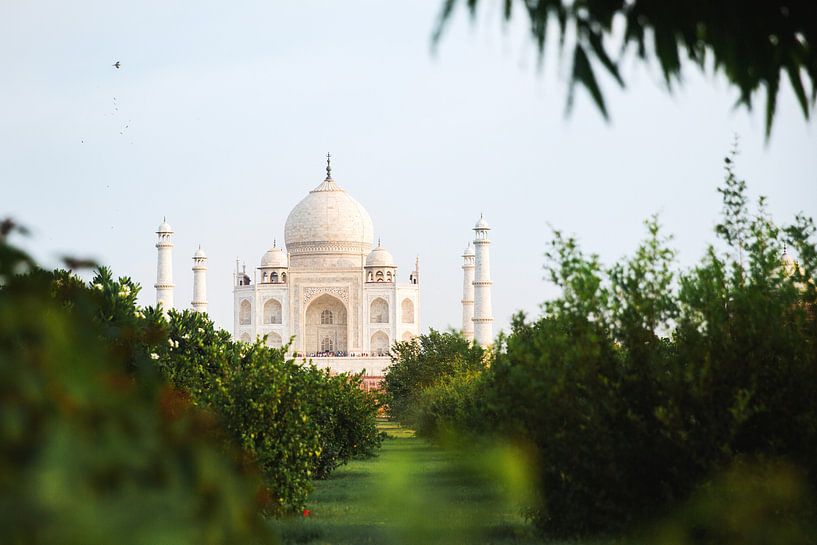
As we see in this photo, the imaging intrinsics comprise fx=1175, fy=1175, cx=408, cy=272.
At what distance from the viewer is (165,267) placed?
4222 centimetres

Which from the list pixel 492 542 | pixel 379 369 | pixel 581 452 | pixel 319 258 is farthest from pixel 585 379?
pixel 319 258

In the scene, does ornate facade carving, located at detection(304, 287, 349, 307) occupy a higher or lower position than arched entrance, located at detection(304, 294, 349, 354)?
higher

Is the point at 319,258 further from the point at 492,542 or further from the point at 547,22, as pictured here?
the point at 547,22

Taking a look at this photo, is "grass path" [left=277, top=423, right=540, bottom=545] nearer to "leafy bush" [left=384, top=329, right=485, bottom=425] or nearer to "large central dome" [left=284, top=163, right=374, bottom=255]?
"leafy bush" [left=384, top=329, right=485, bottom=425]

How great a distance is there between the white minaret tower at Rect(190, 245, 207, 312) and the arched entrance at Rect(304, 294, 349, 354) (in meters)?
4.02

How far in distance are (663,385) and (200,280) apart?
39171mm

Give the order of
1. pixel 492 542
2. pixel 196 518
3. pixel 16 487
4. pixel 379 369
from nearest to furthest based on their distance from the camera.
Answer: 1. pixel 16 487
2. pixel 196 518
3. pixel 492 542
4. pixel 379 369

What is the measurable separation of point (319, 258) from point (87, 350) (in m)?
44.4

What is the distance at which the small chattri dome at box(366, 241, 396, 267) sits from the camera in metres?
45.1

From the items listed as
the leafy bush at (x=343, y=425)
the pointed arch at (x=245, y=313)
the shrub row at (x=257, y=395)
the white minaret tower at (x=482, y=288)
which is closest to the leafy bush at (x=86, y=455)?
the shrub row at (x=257, y=395)

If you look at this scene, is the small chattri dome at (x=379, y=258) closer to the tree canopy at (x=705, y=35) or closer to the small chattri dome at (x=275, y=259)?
the small chattri dome at (x=275, y=259)

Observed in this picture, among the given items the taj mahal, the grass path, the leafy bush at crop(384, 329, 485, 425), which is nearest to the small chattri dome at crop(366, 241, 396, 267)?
the taj mahal

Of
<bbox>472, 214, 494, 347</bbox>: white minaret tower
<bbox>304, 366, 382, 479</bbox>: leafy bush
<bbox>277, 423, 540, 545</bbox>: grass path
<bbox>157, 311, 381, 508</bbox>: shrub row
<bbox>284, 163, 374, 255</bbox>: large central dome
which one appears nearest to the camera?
<bbox>277, 423, 540, 545</bbox>: grass path

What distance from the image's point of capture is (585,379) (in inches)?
→ 243
